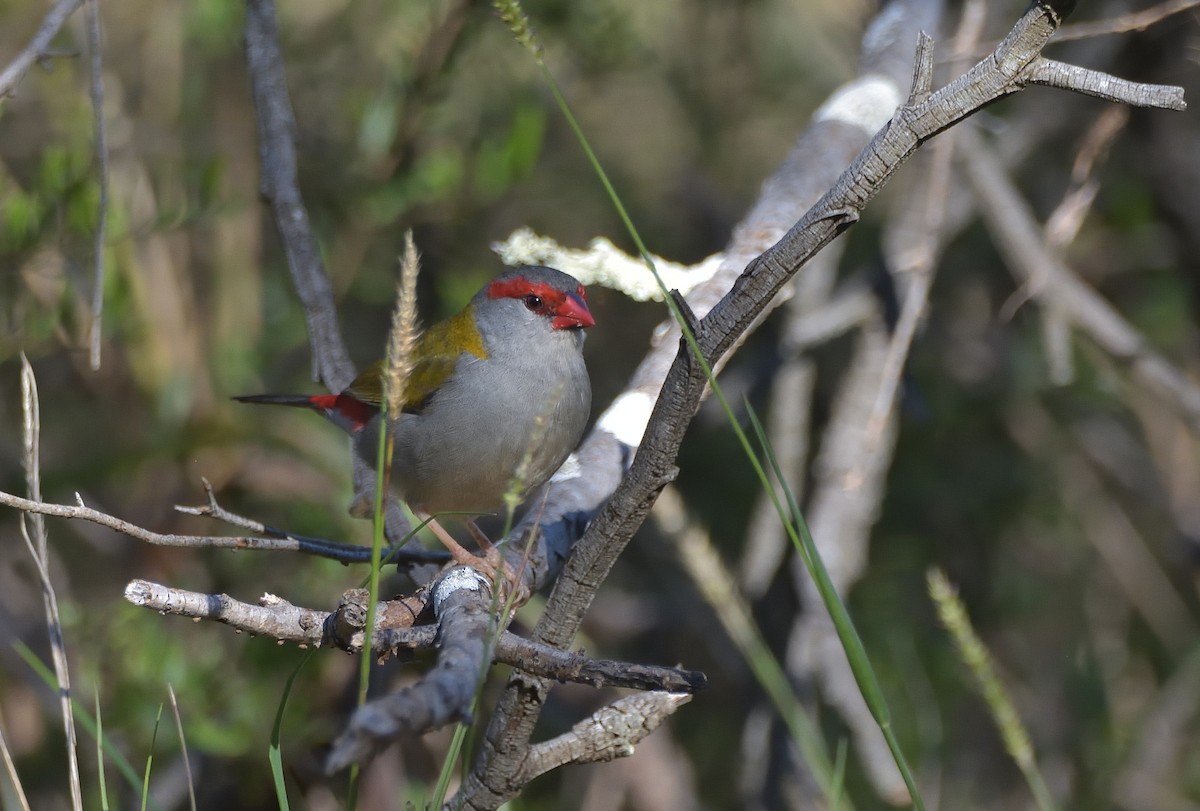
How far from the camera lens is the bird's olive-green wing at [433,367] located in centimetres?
366

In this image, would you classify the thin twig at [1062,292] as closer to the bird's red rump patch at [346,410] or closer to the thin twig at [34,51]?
the bird's red rump patch at [346,410]

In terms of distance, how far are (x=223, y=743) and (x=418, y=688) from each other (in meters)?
3.14

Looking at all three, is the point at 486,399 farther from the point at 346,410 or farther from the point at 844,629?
the point at 844,629

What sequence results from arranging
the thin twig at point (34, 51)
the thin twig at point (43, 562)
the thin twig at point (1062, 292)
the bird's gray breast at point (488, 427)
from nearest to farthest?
the thin twig at point (43, 562)
the thin twig at point (34, 51)
the bird's gray breast at point (488, 427)
the thin twig at point (1062, 292)

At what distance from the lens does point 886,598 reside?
17.3 feet

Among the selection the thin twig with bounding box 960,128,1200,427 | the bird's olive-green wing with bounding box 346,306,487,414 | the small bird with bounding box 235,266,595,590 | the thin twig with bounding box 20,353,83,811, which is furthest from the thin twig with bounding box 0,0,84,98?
the thin twig with bounding box 960,128,1200,427

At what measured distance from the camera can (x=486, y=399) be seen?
3.45 m

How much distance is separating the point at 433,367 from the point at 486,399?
372 mm

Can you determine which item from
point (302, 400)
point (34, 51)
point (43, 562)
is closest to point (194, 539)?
point (43, 562)

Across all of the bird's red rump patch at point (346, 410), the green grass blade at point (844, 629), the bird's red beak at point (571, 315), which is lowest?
the green grass blade at point (844, 629)

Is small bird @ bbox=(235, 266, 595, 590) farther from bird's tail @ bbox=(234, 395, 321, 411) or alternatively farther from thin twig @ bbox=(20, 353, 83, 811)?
thin twig @ bbox=(20, 353, 83, 811)

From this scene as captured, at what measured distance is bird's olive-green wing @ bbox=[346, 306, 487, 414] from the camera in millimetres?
3662

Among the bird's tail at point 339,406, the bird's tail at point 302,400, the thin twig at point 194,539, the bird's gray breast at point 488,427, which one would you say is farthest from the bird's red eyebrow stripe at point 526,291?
the thin twig at point 194,539

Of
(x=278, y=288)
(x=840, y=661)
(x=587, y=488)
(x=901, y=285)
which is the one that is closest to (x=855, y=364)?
(x=901, y=285)
